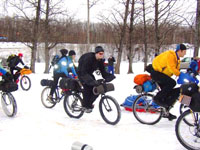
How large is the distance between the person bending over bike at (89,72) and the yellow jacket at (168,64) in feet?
3.76

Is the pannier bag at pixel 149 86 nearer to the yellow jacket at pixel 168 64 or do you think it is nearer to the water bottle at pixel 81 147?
the yellow jacket at pixel 168 64

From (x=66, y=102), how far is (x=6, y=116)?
162 cm

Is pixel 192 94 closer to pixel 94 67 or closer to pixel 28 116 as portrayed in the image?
pixel 94 67

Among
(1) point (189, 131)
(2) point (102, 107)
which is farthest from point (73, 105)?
(1) point (189, 131)

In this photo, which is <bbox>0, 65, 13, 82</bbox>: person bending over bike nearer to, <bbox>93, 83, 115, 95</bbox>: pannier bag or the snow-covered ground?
the snow-covered ground

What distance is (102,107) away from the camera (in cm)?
562

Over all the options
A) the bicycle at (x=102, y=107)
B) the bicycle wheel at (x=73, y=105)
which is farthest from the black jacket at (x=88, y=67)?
the bicycle wheel at (x=73, y=105)

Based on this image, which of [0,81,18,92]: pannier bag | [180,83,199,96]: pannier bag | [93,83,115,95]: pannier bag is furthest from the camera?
[0,81,18,92]: pannier bag

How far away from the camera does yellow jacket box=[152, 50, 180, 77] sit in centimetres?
488

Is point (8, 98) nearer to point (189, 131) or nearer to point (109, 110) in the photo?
point (109, 110)

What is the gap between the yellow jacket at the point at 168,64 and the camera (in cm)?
488

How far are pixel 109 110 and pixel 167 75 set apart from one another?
1.53 m

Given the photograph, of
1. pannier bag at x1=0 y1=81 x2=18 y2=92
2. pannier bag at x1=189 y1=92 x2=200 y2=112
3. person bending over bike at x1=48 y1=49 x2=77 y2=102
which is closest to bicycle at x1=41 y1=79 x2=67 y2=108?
person bending over bike at x1=48 y1=49 x2=77 y2=102

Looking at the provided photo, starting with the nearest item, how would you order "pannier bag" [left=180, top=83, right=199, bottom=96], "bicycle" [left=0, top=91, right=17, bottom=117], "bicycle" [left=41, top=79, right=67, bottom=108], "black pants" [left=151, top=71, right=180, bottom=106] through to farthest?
"pannier bag" [left=180, top=83, right=199, bottom=96], "black pants" [left=151, top=71, right=180, bottom=106], "bicycle" [left=0, top=91, right=17, bottom=117], "bicycle" [left=41, top=79, right=67, bottom=108]
